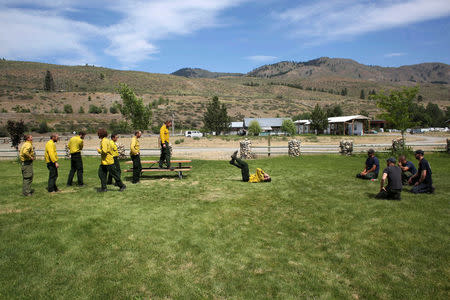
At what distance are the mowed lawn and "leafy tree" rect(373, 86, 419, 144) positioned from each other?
12.6m

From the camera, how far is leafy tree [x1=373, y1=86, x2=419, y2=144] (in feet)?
61.5

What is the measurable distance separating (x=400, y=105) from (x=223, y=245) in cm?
1884

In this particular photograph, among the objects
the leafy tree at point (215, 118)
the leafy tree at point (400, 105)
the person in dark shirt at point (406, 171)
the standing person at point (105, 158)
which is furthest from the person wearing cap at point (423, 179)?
the leafy tree at point (215, 118)

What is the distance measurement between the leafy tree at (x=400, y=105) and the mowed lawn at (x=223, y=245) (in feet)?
41.4

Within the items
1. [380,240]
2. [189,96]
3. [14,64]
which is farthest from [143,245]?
[14,64]

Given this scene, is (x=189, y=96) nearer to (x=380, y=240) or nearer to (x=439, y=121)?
(x=439, y=121)

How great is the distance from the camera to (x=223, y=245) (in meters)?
5.00

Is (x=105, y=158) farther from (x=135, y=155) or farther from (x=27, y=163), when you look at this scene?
(x=27, y=163)

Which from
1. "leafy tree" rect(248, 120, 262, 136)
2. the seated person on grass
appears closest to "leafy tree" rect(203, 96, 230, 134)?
"leafy tree" rect(248, 120, 262, 136)

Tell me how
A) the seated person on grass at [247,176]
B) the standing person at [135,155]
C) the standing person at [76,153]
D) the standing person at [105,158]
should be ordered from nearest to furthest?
the standing person at [105,158] < the standing person at [76,153] < the standing person at [135,155] < the seated person on grass at [247,176]

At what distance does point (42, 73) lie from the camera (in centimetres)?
8569

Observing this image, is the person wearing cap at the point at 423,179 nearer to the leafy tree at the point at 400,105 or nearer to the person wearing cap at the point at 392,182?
the person wearing cap at the point at 392,182

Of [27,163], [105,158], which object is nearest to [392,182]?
[105,158]

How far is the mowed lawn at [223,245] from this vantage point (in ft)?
12.5
